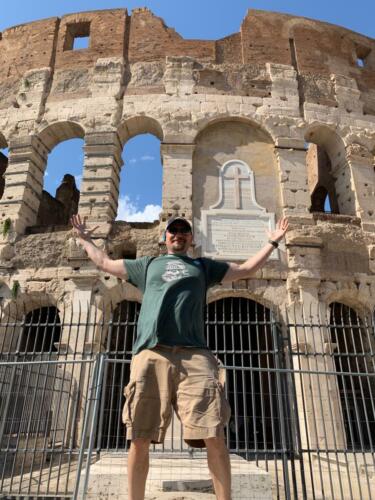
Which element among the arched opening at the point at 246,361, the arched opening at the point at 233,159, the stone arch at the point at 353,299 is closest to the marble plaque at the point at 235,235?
the arched opening at the point at 233,159

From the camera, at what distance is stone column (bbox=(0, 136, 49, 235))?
1024 centimetres

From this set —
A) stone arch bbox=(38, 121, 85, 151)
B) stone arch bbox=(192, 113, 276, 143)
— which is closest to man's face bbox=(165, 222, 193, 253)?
stone arch bbox=(192, 113, 276, 143)

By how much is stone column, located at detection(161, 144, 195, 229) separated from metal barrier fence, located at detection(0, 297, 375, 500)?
2.61 meters

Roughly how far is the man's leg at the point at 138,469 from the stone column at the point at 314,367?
5.70 m

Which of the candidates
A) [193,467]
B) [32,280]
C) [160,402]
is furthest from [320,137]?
[160,402]

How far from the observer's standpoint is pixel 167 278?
2875 mm

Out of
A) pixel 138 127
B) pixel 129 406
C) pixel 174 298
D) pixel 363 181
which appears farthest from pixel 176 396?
pixel 138 127

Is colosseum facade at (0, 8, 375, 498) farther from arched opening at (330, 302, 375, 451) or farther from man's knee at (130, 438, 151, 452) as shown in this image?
man's knee at (130, 438, 151, 452)

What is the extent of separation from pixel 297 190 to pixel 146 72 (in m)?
5.56

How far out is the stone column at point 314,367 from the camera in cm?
797

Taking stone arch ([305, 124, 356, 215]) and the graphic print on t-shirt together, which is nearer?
the graphic print on t-shirt

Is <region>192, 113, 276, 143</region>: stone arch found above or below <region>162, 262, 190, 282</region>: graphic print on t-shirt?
above

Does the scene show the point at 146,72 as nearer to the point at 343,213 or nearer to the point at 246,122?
the point at 246,122

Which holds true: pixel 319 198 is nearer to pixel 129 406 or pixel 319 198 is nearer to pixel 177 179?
pixel 177 179
